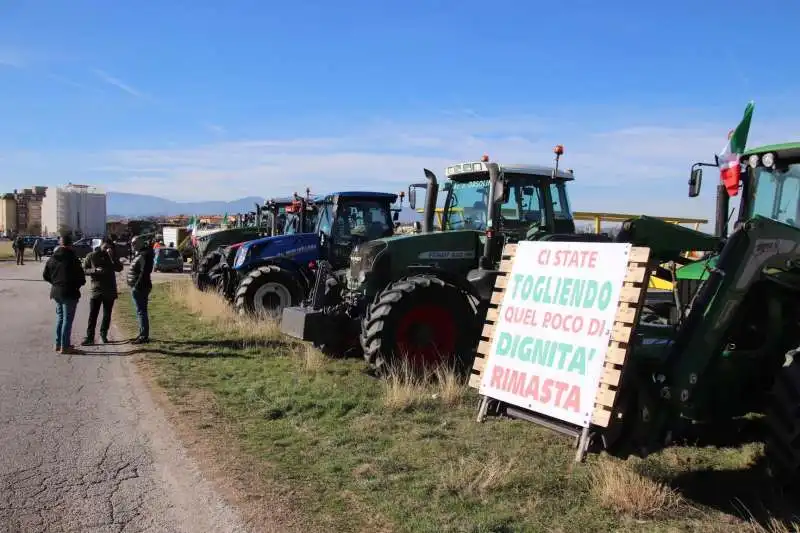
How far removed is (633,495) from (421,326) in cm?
416

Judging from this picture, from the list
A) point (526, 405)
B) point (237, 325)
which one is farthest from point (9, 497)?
point (237, 325)

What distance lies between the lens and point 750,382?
16.3 feet

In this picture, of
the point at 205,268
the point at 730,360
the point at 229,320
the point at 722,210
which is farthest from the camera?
the point at 205,268

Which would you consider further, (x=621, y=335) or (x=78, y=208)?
(x=78, y=208)

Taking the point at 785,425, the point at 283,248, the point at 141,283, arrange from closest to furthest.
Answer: the point at 785,425 → the point at 141,283 → the point at 283,248

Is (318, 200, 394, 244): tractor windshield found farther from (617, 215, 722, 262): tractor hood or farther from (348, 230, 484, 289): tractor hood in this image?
(617, 215, 722, 262): tractor hood

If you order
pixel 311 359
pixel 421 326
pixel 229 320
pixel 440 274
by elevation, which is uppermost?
pixel 440 274

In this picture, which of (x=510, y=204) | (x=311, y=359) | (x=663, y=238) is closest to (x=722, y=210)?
(x=663, y=238)

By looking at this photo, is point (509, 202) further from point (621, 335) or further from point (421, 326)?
point (621, 335)

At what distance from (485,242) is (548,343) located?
437 centimetres

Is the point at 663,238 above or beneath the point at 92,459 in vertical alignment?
above

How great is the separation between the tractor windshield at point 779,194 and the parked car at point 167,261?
1238 inches

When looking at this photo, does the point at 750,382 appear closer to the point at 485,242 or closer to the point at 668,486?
the point at 668,486

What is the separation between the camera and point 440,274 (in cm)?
859
